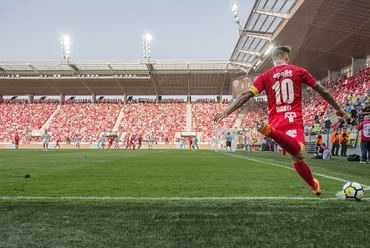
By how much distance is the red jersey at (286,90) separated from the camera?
14.6 ft

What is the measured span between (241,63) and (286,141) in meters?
41.5

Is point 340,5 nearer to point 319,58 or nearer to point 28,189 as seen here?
point 319,58

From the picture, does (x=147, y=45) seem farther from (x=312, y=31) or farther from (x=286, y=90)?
(x=286, y=90)

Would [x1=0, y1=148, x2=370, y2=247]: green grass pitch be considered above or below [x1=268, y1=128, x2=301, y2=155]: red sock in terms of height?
below

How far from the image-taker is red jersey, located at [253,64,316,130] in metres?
4.46

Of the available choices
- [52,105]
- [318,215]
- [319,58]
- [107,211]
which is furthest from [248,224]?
[52,105]

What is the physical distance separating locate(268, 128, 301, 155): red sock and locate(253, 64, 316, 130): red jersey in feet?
0.74

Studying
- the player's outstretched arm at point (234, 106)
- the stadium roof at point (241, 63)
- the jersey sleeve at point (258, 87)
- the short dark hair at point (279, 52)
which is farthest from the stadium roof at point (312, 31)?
the player's outstretched arm at point (234, 106)

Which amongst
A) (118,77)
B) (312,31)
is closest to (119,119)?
(118,77)

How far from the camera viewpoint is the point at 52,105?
59344 millimetres

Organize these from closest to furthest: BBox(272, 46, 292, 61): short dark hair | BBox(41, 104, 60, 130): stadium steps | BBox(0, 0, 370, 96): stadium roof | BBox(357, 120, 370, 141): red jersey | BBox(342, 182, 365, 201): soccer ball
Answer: BBox(272, 46, 292, 61): short dark hair < BBox(342, 182, 365, 201): soccer ball < BBox(357, 120, 370, 141): red jersey < BBox(0, 0, 370, 96): stadium roof < BBox(41, 104, 60, 130): stadium steps

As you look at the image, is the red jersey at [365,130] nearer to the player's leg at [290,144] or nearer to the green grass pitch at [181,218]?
the green grass pitch at [181,218]

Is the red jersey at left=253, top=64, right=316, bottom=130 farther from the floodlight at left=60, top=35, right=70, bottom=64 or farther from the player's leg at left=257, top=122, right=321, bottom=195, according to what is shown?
the floodlight at left=60, top=35, right=70, bottom=64

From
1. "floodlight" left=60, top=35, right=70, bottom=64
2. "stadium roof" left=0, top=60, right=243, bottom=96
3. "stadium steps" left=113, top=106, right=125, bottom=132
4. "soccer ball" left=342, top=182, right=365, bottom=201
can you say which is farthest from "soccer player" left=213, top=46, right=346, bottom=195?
"stadium steps" left=113, top=106, right=125, bottom=132
